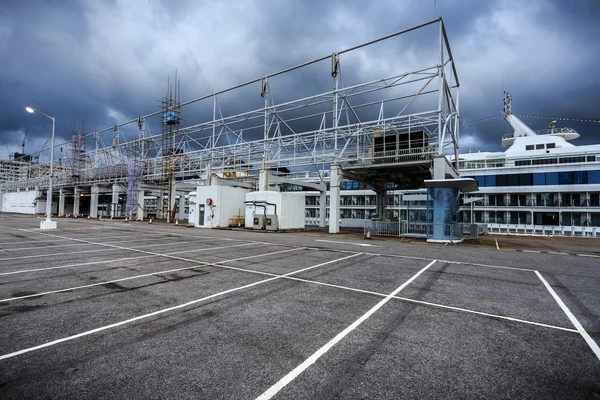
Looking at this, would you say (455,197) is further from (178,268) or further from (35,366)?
(35,366)

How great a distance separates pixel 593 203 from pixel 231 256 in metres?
45.9

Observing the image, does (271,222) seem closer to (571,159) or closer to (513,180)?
(513,180)

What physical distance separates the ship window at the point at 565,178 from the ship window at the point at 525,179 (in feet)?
9.63

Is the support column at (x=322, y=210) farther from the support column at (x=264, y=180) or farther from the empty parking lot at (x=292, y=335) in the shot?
the empty parking lot at (x=292, y=335)

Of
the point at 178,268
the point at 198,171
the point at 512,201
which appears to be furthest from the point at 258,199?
the point at 512,201

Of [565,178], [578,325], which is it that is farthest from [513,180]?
[578,325]

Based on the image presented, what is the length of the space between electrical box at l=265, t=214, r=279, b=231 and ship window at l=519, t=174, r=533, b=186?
34988 mm

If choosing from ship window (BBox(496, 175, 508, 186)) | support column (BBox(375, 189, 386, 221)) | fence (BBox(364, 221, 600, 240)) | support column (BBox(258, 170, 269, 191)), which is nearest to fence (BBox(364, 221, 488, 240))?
fence (BBox(364, 221, 600, 240))

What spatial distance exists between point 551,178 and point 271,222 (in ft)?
122

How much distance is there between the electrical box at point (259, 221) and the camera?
94.4 feet

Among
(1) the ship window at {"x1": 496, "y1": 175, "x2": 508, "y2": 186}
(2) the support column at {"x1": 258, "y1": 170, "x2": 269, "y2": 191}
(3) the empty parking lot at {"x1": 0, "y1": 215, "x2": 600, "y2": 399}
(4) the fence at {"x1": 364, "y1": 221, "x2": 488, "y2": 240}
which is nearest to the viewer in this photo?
(3) the empty parking lot at {"x1": 0, "y1": 215, "x2": 600, "y2": 399}

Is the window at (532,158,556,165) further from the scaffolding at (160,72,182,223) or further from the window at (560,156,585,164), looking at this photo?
the scaffolding at (160,72,182,223)

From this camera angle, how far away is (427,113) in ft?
75.0

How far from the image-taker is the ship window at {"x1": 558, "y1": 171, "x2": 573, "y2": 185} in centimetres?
3722
